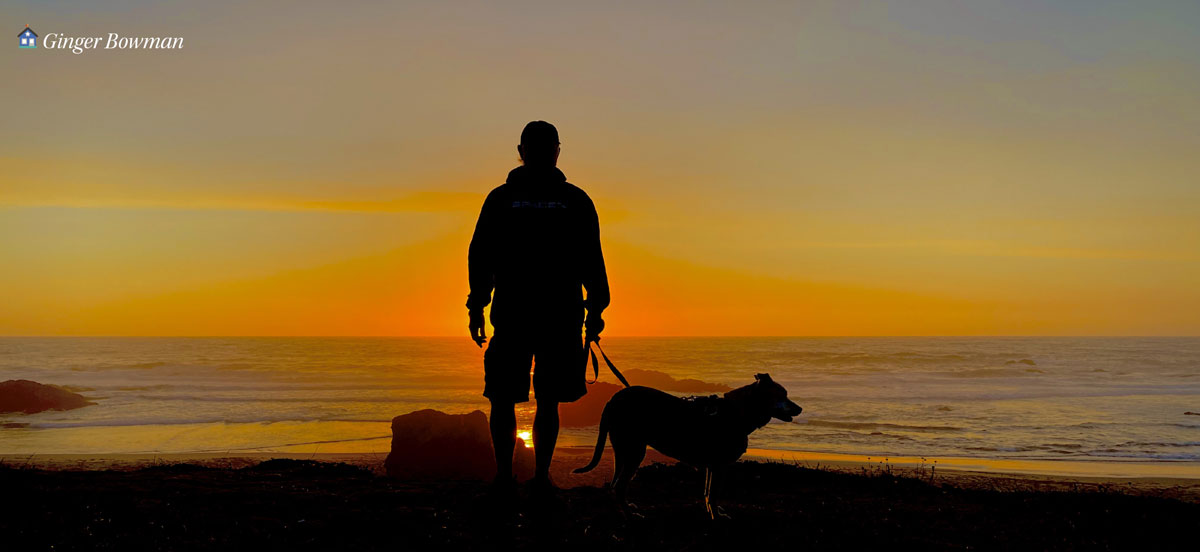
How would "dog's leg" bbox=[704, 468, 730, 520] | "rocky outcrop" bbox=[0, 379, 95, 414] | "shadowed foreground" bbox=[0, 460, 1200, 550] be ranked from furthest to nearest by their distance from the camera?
1. "rocky outcrop" bbox=[0, 379, 95, 414]
2. "dog's leg" bbox=[704, 468, 730, 520]
3. "shadowed foreground" bbox=[0, 460, 1200, 550]

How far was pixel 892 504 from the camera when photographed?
→ 296 inches

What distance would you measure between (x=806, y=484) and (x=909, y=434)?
14825 millimetres

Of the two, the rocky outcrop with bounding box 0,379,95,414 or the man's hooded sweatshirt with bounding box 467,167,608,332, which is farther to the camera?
the rocky outcrop with bounding box 0,379,95,414

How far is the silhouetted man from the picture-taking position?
5.14 meters

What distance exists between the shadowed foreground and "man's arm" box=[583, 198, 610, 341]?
139 cm

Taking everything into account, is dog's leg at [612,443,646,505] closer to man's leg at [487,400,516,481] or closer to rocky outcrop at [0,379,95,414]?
man's leg at [487,400,516,481]

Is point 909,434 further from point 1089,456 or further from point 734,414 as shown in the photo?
point 734,414

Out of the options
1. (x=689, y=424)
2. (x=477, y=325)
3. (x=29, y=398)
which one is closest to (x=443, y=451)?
(x=689, y=424)

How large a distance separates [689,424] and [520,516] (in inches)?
59.8

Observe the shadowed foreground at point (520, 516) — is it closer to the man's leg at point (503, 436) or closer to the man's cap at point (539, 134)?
the man's leg at point (503, 436)

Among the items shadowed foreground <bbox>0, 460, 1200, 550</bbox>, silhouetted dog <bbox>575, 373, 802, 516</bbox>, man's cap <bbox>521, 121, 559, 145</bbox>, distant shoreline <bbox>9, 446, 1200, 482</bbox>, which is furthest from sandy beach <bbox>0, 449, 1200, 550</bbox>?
distant shoreline <bbox>9, 446, 1200, 482</bbox>

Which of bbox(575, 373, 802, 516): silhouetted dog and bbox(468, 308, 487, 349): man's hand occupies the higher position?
bbox(468, 308, 487, 349): man's hand

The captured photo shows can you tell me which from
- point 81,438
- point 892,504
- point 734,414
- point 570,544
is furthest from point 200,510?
point 81,438

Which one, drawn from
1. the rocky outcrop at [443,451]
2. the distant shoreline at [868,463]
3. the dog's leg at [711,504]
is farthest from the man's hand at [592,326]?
the distant shoreline at [868,463]
